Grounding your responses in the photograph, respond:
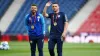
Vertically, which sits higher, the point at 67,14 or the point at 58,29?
the point at 58,29

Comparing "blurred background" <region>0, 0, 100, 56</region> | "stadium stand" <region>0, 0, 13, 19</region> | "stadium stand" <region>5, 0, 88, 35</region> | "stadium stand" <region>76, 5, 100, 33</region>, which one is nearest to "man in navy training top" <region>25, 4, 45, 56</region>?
"blurred background" <region>0, 0, 100, 56</region>

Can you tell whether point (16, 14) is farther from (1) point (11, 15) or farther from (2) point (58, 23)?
(2) point (58, 23)

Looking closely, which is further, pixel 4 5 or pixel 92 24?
pixel 4 5

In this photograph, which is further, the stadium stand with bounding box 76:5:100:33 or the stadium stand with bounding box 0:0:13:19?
the stadium stand with bounding box 0:0:13:19

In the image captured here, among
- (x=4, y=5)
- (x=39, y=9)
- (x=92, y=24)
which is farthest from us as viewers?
(x=4, y=5)

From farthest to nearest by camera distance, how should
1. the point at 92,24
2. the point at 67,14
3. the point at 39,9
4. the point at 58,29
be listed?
the point at 39,9 < the point at 67,14 < the point at 92,24 < the point at 58,29

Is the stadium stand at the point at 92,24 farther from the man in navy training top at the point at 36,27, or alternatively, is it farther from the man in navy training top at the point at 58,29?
the man in navy training top at the point at 58,29

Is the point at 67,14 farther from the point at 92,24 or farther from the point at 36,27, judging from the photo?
the point at 36,27

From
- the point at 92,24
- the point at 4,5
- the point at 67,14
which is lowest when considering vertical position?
the point at 92,24

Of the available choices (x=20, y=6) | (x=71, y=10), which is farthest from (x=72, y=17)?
(x=20, y=6)

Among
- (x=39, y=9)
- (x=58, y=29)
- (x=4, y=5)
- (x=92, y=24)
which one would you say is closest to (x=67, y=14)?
(x=92, y=24)

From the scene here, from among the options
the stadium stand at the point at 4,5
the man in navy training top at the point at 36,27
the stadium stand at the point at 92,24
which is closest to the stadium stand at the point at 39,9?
the stadium stand at the point at 4,5

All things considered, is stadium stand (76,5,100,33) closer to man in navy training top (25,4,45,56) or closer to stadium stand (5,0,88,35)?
stadium stand (5,0,88,35)

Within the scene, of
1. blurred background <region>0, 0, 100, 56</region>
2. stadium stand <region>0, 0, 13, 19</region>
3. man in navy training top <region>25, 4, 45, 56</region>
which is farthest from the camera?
stadium stand <region>0, 0, 13, 19</region>
